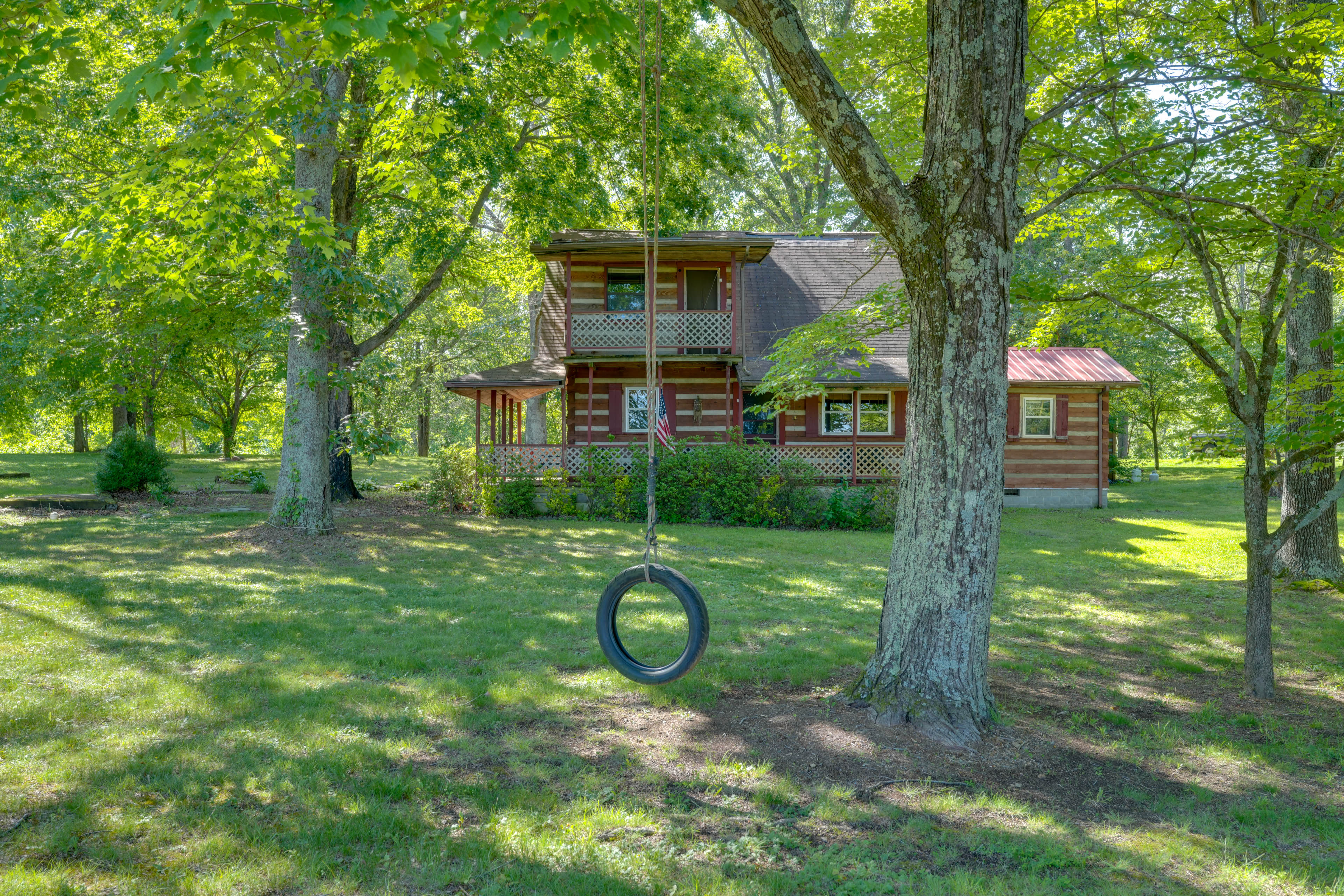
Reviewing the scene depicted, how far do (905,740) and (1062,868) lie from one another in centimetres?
123

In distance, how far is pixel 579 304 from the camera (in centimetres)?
1967

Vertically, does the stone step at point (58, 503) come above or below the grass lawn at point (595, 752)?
above

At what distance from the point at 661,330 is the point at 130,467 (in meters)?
11.7

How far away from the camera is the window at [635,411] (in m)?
19.8

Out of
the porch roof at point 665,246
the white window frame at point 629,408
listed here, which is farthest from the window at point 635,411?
the porch roof at point 665,246

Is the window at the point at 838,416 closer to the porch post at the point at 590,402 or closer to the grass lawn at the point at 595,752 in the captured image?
the porch post at the point at 590,402

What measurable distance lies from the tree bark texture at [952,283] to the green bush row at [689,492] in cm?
1116

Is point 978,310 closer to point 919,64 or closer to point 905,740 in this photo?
point 905,740

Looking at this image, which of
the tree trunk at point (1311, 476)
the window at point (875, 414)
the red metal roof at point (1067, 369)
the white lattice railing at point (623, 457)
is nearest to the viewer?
the tree trunk at point (1311, 476)

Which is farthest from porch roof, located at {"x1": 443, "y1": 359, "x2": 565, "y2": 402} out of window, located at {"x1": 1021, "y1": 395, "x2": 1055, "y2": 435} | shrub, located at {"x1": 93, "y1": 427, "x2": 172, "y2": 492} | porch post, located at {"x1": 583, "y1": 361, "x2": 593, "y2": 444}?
window, located at {"x1": 1021, "y1": 395, "x2": 1055, "y2": 435}

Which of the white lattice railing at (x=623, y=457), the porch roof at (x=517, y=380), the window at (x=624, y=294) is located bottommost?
the white lattice railing at (x=623, y=457)

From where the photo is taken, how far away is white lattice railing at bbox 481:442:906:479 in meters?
17.0

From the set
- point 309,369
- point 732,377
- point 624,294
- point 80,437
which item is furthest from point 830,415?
point 80,437

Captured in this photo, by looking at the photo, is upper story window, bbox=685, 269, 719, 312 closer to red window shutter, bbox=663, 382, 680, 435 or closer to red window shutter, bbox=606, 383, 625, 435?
red window shutter, bbox=663, 382, 680, 435
